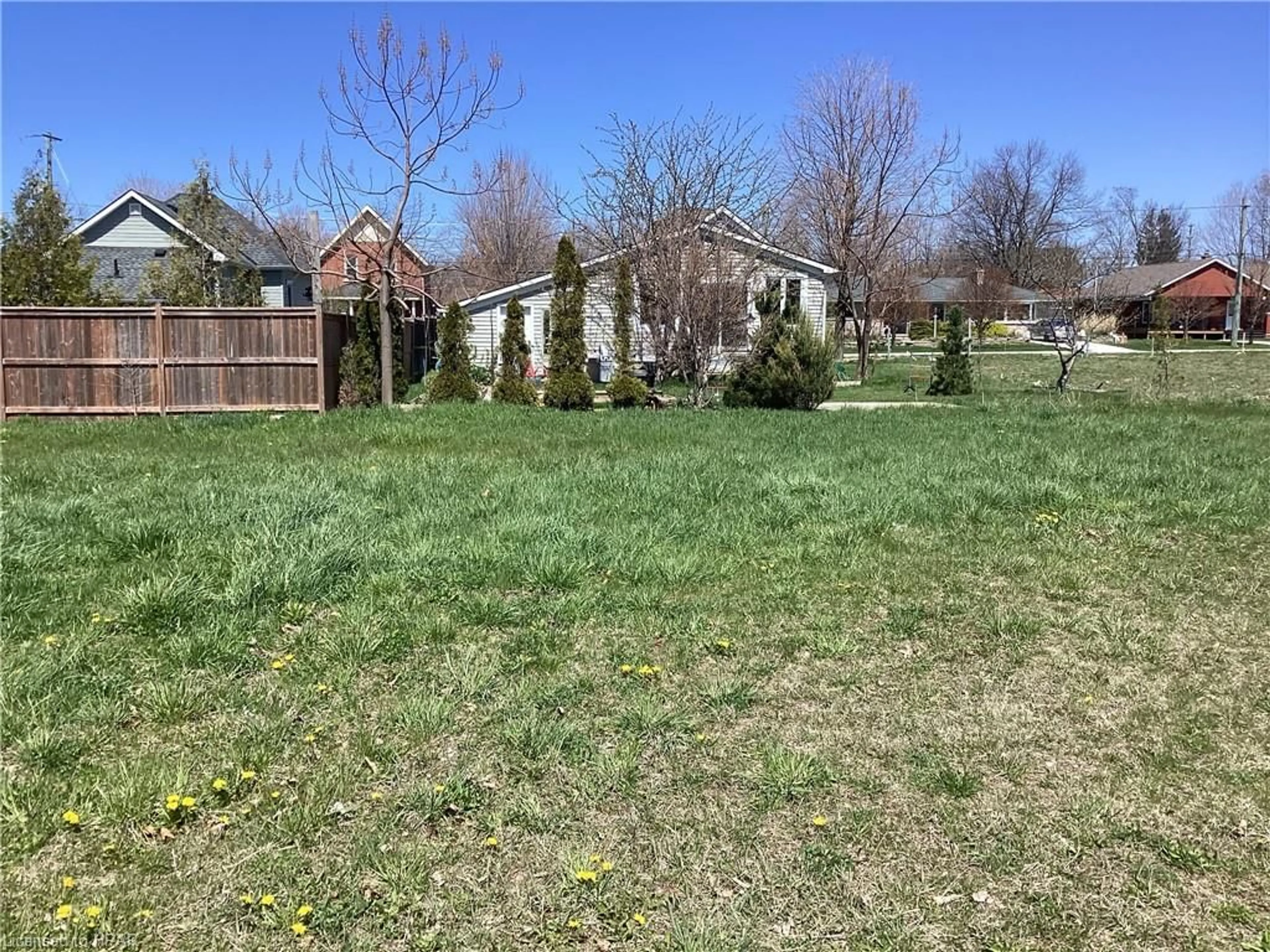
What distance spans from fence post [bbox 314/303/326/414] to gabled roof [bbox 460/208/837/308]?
16.8 feet

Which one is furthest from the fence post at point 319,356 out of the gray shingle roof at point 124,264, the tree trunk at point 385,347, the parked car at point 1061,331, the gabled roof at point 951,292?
the gabled roof at point 951,292

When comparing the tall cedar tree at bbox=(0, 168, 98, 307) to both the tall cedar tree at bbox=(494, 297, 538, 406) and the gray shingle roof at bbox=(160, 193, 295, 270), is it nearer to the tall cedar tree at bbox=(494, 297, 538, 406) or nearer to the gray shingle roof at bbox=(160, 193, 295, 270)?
the gray shingle roof at bbox=(160, 193, 295, 270)

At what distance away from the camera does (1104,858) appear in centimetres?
264

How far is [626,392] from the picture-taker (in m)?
15.9

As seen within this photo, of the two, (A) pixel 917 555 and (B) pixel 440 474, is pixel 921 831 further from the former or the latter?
(B) pixel 440 474

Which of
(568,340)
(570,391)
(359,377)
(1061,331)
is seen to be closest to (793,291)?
(1061,331)

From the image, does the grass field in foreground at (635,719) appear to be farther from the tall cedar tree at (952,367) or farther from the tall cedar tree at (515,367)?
the tall cedar tree at (952,367)

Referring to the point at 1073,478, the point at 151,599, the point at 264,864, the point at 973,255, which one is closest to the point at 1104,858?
the point at 264,864

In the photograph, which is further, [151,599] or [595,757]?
[151,599]

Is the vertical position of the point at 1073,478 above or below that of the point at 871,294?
below

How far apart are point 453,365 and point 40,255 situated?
993cm

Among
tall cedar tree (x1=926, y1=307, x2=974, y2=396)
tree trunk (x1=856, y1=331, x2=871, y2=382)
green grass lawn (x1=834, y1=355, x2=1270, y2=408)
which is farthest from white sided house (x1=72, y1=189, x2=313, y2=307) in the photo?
tall cedar tree (x1=926, y1=307, x2=974, y2=396)

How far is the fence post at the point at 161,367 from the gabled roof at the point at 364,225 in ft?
14.1

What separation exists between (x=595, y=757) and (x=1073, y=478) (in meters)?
6.16
